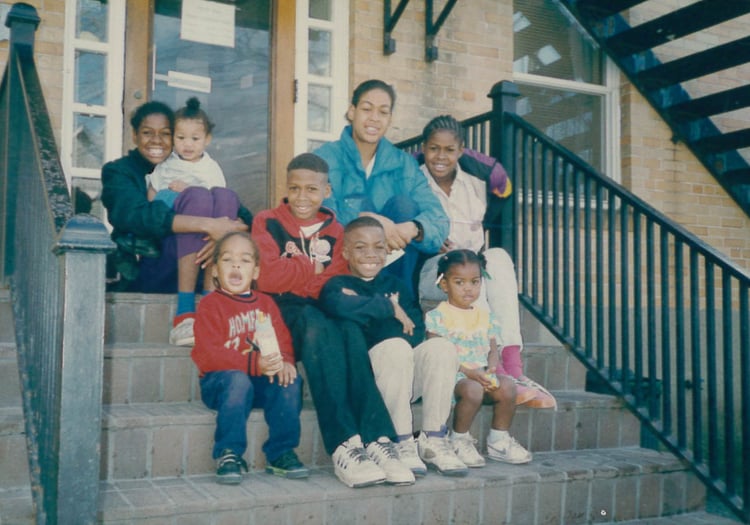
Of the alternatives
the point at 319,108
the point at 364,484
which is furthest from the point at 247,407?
the point at 319,108

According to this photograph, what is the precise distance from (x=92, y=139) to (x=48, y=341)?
2.61 metres

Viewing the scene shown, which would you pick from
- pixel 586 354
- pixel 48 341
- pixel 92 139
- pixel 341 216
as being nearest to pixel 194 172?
pixel 341 216

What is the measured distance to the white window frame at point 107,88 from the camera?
4.32 m

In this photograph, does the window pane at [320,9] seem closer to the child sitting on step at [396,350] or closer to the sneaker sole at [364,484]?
the child sitting on step at [396,350]

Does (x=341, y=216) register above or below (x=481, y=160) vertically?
below

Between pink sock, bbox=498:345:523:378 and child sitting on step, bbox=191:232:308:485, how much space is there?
3.32 feet

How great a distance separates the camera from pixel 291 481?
2496 millimetres

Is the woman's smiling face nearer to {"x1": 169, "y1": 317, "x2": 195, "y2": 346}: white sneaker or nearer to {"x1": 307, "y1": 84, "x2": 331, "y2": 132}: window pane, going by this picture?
{"x1": 169, "y1": 317, "x2": 195, "y2": 346}: white sneaker

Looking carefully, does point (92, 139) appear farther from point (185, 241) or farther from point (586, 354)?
point (586, 354)

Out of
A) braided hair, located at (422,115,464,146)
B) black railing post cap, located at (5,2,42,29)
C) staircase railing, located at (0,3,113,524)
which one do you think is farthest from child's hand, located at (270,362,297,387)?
black railing post cap, located at (5,2,42,29)

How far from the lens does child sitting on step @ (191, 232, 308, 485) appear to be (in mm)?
2496

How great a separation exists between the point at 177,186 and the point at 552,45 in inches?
143

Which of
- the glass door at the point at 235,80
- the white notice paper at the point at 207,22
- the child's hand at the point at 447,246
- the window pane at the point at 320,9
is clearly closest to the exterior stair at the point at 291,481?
the child's hand at the point at 447,246

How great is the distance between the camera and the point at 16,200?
3.01 meters
